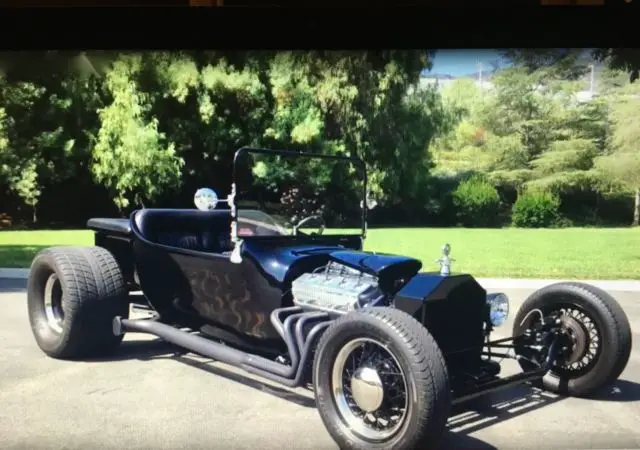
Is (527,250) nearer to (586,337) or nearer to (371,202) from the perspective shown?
(586,337)

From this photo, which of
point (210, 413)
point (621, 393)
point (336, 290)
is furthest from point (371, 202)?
point (621, 393)

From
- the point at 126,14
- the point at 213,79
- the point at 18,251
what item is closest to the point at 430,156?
the point at 213,79

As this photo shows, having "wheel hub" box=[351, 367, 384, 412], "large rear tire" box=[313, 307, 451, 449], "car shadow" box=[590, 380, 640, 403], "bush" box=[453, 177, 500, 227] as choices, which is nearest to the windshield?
"bush" box=[453, 177, 500, 227]

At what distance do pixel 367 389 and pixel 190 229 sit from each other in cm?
147

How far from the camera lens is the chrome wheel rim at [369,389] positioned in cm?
241

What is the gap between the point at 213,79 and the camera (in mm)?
2875

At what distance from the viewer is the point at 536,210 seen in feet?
9.59

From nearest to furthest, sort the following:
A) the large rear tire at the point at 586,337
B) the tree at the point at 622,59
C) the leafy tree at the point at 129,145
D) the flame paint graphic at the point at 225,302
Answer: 1. the tree at the point at 622,59
2. the leafy tree at the point at 129,145
3. the large rear tire at the point at 586,337
4. the flame paint graphic at the point at 225,302

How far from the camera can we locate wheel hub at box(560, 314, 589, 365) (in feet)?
10.3

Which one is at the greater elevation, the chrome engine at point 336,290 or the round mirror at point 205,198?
the round mirror at point 205,198

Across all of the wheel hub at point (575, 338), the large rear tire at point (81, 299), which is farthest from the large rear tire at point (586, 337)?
the large rear tire at point (81, 299)

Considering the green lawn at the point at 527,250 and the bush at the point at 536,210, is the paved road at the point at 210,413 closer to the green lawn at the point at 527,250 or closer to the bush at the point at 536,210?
the green lawn at the point at 527,250

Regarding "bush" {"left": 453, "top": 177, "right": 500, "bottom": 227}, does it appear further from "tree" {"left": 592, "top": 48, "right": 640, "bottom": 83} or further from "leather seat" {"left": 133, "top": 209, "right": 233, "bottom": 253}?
"leather seat" {"left": 133, "top": 209, "right": 233, "bottom": 253}

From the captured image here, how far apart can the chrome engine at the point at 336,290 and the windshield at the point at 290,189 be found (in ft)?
0.87
